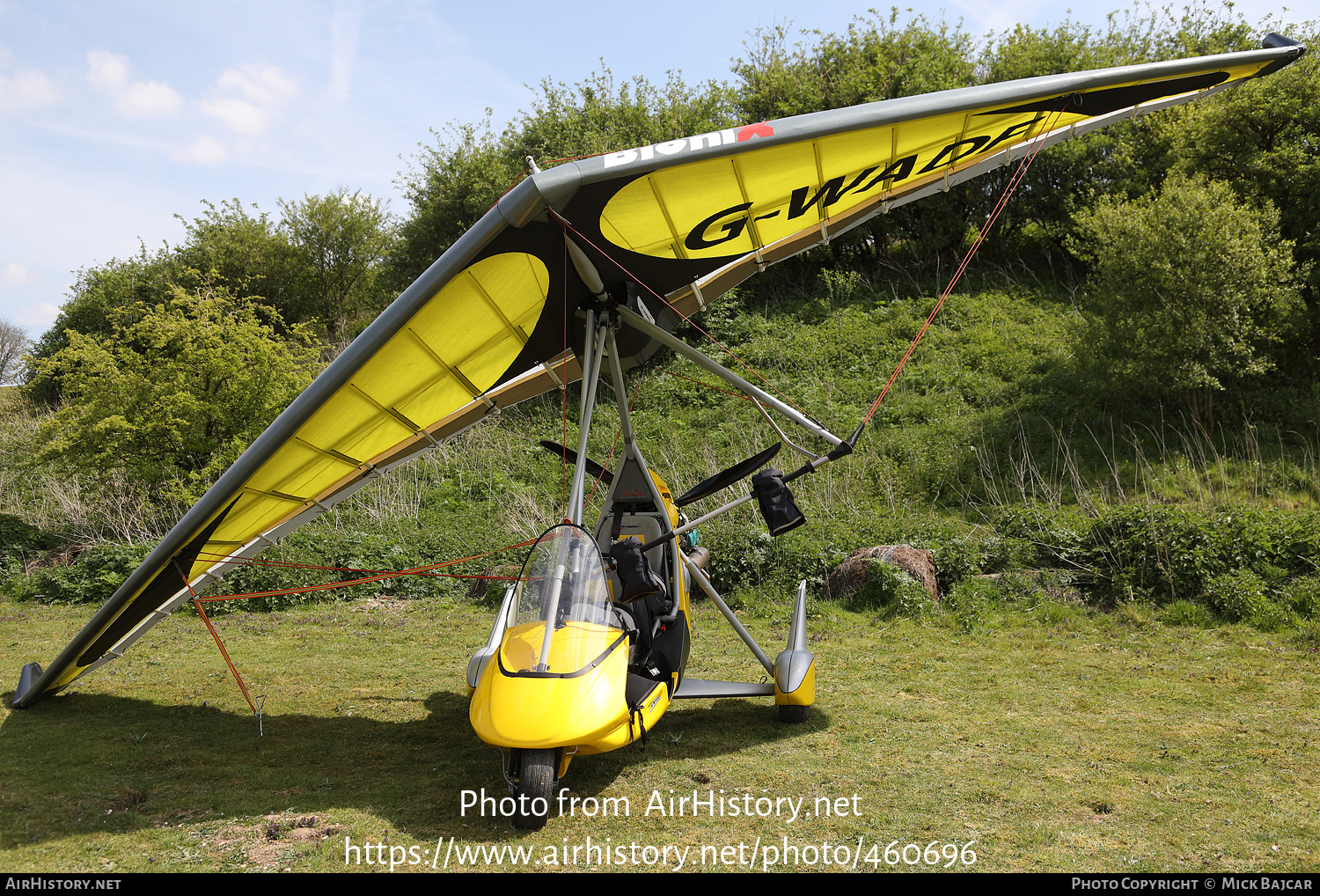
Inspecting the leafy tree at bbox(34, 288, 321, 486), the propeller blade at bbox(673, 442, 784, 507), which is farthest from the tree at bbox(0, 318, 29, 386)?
the propeller blade at bbox(673, 442, 784, 507)

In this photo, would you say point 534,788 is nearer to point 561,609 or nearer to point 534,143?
point 561,609

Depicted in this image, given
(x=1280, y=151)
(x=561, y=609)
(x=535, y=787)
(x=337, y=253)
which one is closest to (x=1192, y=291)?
(x=1280, y=151)

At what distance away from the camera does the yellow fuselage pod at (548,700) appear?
3.76 metres

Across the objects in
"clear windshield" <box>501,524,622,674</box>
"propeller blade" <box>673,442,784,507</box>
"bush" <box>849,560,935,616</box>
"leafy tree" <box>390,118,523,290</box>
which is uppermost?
"leafy tree" <box>390,118,523,290</box>

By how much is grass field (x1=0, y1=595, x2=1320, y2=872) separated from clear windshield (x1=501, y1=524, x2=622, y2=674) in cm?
88

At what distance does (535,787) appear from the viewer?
12.5 ft

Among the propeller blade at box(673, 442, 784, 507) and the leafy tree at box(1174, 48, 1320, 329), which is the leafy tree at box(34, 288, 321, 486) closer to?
the propeller blade at box(673, 442, 784, 507)

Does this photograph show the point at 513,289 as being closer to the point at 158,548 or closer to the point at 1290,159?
the point at 158,548

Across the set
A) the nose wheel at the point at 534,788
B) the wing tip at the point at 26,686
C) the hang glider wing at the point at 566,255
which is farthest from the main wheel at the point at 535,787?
the wing tip at the point at 26,686

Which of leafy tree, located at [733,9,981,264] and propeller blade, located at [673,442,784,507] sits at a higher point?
leafy tree, located at [733,9,981,264]

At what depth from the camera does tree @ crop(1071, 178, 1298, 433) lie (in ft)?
37.2

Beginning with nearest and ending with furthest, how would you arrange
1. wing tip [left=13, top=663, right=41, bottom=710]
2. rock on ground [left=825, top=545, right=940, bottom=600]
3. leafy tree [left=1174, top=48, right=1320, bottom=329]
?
wing tip [left=13, top=663, right=41, bottom=710] → rock on ground [left=825, top=545, right=940, bottom=600] → leafy tree [left=1174, top=48, right=1320, bottom=329]

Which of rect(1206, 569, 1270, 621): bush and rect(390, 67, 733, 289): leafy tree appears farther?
rect(390, 67, 733, 289): leafy tree

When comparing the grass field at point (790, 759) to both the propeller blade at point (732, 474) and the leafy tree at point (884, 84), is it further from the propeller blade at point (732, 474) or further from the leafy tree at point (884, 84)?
the leafy tree at point (884, 84)
